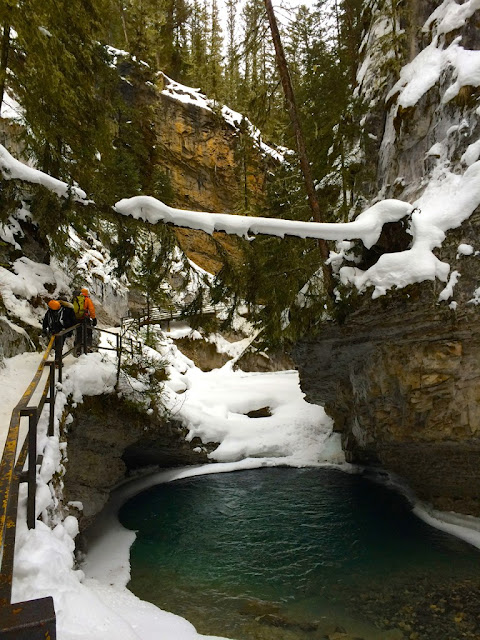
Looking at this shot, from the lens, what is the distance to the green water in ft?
20.7

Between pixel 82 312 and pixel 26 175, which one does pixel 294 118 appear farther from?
pixel 82 312

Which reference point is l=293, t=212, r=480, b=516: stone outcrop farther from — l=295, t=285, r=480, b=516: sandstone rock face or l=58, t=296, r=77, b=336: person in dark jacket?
l=58, t=296, r=77, b=336: person in dark jacket

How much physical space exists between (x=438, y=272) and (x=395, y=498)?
763 centimetres

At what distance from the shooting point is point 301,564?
8.30 m

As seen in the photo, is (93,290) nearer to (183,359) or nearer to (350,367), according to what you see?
(183,359)

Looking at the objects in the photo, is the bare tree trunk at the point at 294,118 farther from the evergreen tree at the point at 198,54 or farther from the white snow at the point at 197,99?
the evergreen tree at the point at 198,54

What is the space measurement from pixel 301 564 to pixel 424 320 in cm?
570

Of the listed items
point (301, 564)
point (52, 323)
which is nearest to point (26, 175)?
point (52, 323)

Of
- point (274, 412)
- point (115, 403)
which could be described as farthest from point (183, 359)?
point (115, 403)

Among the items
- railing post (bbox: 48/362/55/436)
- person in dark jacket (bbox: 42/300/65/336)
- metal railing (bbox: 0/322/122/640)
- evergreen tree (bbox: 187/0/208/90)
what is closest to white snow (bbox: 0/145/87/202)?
person in dark jacket (bbox: 42/300/65/336)

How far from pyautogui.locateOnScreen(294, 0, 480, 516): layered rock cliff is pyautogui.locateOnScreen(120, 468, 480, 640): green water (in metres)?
1.82

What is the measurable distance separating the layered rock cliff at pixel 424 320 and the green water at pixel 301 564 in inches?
71.7

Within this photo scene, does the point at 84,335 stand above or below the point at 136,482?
above

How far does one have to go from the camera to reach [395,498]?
1224cm
